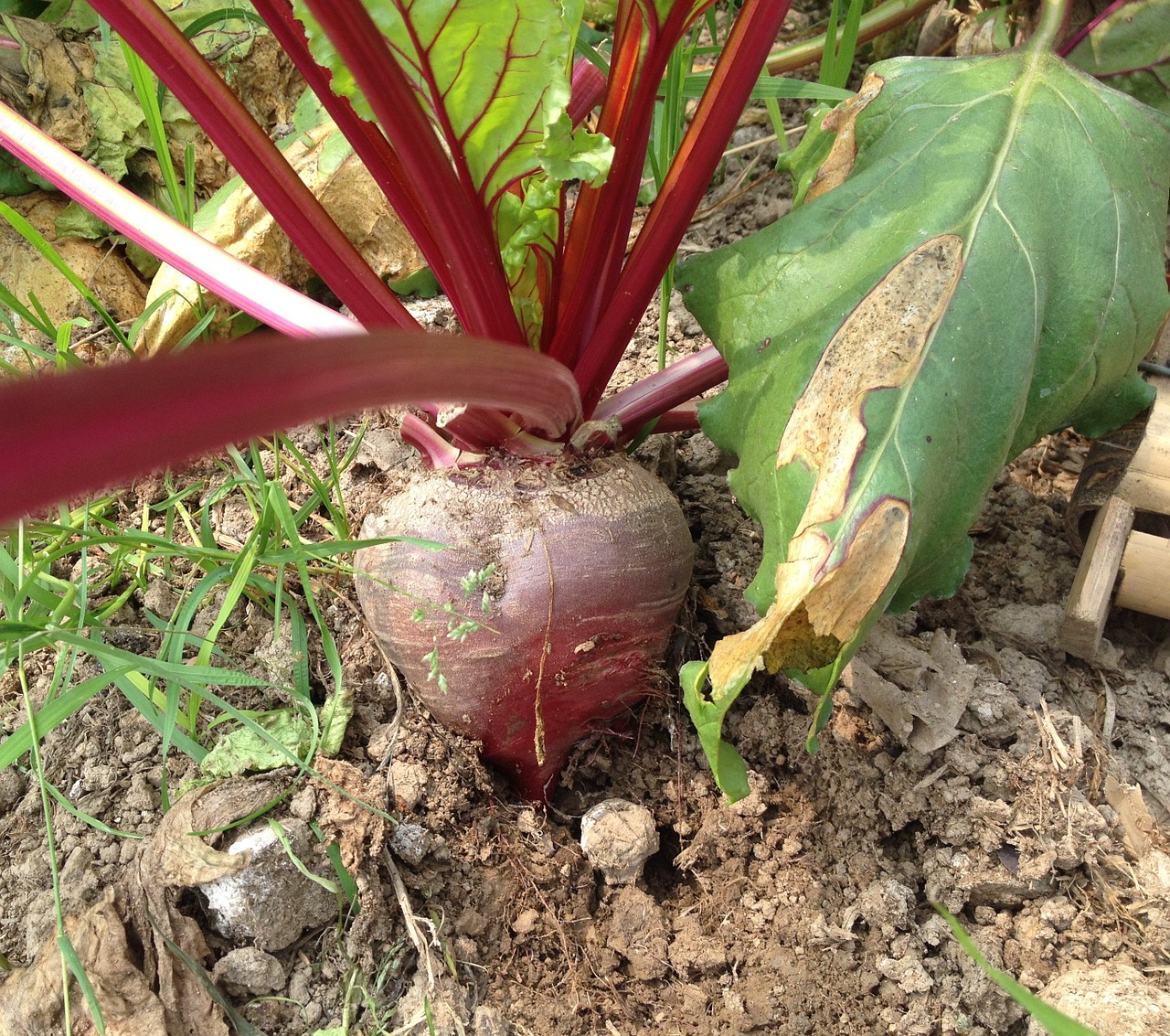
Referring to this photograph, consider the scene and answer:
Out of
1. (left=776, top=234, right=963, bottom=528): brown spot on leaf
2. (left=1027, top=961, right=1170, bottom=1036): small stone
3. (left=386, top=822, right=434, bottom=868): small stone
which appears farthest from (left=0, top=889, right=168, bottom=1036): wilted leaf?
(left=1027, top=961, right=1170, bottom=1036): small stone

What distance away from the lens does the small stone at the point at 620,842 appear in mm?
1304

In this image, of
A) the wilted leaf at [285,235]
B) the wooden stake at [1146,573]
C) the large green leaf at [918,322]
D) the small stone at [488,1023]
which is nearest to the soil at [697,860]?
the small stone at [488,1023]

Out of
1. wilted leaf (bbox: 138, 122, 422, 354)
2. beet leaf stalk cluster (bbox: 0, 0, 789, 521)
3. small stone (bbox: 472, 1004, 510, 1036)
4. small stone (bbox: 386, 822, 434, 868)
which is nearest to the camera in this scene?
beet leaf stalk cluster (bbox: 0, 0, 789, 521)

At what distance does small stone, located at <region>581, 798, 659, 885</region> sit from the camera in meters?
1.30

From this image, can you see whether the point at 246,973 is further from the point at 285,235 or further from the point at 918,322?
the point at 285,235

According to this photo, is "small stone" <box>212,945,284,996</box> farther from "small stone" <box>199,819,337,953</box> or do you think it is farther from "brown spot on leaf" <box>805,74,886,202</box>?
"brown spot on leaf" <box>805,74,886,202</box>

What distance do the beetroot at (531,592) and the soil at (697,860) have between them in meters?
0.08

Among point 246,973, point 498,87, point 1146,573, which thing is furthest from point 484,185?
point 1146,573

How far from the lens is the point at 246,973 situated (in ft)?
3.82

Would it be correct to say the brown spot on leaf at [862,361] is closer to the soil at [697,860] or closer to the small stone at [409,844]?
the soil at [697,860]

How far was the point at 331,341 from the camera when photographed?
1.88 feet

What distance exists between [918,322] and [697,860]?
0.79m

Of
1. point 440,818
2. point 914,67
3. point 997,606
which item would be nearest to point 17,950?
point 440,818

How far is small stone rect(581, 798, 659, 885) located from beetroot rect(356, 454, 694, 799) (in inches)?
5.4
